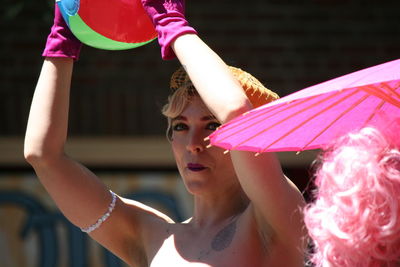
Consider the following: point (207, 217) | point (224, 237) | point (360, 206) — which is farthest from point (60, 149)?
point (360, 206)

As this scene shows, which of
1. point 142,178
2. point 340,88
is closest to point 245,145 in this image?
point 340,88

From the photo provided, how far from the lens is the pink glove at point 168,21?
247 cm

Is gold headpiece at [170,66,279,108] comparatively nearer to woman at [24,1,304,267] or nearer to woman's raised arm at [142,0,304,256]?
woman at [24,1,304,267]

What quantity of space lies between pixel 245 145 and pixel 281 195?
0.21 meters

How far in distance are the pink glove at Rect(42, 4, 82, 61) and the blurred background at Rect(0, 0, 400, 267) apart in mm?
2943

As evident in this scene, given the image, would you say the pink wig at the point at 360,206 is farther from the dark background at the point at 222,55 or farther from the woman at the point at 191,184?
the dark background at the point at 222,55

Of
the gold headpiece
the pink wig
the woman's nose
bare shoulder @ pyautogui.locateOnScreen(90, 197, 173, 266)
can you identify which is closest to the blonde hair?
the gold headpiece

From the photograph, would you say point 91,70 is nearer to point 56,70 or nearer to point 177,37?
point 56,70

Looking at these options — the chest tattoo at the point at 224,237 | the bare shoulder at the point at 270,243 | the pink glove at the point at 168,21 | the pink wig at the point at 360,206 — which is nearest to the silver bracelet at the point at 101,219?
the chest tattoo at the point at 224,237

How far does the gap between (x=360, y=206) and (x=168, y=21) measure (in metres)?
0.88

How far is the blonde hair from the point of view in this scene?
2.81 meters

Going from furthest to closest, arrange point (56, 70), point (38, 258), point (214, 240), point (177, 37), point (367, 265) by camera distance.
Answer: point (38, 258) < point (56, 70) < point (214, 240) < point (177, 37) < point (367, 265)

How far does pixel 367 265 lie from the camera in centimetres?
189

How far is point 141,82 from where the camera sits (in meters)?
5.92
